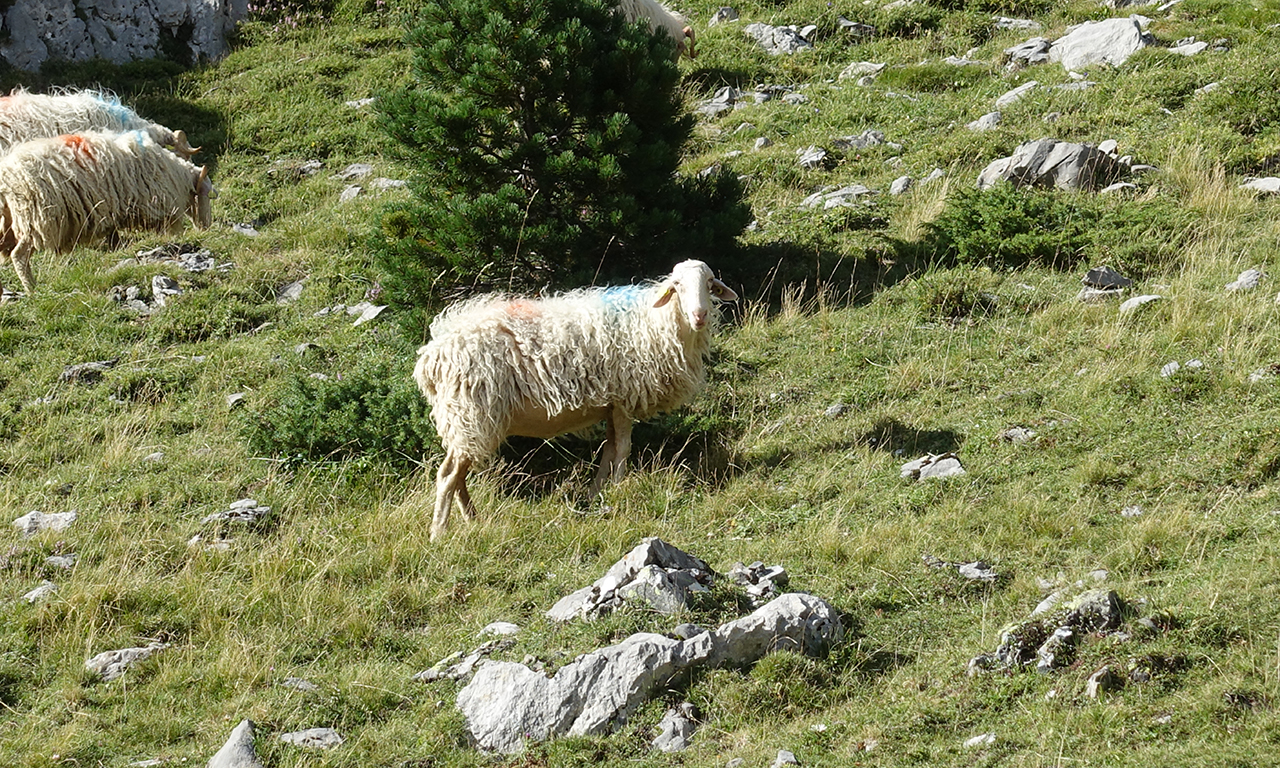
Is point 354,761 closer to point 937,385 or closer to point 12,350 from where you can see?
point 937,385

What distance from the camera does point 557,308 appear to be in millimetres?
8586

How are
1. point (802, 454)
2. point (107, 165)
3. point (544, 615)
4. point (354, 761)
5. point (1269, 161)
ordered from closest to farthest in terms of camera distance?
point (354, 761) → point (544, 615) → point (802, 454) → point (1269, 161) → point (107, 165)

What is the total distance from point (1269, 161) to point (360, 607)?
10.0m

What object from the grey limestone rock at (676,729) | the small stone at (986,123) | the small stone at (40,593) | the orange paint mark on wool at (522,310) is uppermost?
the small stone at (986,123)

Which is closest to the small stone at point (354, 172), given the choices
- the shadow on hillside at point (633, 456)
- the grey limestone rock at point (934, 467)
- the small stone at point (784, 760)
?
the shadow on hillside at point (633, 456)

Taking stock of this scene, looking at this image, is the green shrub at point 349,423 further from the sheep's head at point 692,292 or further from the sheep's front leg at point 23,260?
the sheep's front leg at point 23,260

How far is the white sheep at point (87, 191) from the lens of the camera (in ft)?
40.5

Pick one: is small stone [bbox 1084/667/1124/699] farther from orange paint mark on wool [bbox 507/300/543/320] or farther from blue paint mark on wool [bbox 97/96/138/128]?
blue paint mark on wool [bbox 97/96/138/128]

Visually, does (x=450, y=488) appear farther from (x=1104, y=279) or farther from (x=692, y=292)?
(x=1104, y=279)

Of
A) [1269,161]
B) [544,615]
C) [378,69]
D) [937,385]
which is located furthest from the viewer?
[378,69]

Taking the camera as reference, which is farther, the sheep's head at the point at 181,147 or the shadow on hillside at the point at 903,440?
the sheep's head at the point at 181,147

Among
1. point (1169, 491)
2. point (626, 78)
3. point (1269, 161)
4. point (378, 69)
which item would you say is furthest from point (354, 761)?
point (378, 69)

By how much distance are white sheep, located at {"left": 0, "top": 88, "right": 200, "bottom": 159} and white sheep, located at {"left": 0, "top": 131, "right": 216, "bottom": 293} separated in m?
0.70

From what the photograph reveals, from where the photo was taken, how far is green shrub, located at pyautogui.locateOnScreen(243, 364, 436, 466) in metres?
8.92
